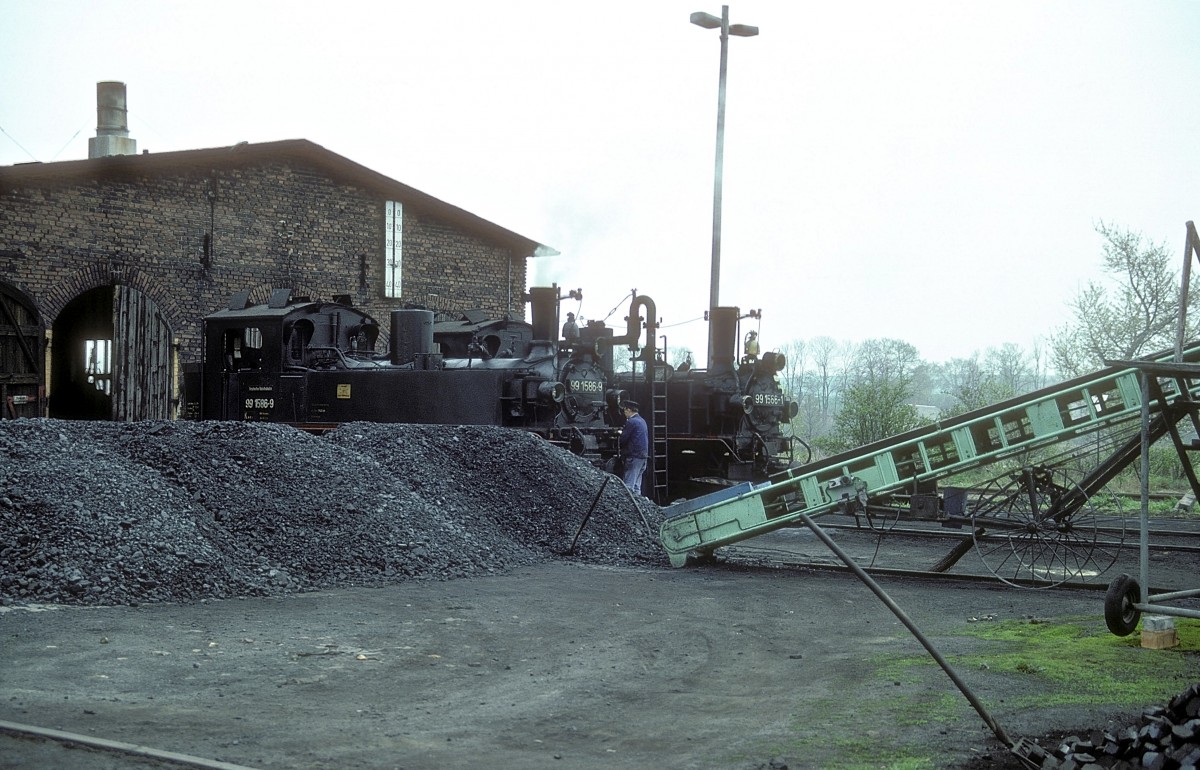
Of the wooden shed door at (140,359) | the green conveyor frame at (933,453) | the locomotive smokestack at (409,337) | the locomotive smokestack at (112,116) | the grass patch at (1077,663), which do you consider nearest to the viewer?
the grass patch at (1077,663)

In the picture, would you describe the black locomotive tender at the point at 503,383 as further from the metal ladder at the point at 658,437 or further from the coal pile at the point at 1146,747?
the coal pile at the point at 1146,747

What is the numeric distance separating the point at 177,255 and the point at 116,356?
240cm

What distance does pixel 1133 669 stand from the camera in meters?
7.14

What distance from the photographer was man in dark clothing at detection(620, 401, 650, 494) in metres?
15.4

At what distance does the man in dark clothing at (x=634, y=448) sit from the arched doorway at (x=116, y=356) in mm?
10948

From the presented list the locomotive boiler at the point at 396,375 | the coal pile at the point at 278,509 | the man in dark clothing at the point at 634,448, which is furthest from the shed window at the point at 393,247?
the man in dark clothing at the point at 634,448

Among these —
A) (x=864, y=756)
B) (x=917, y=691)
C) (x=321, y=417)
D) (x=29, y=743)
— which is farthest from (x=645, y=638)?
(x=321, y=417)

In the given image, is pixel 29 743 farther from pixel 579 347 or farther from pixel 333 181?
pixel 333 181

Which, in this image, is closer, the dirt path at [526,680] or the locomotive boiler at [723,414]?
the dirt path at [526,680]

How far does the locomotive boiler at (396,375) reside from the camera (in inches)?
671

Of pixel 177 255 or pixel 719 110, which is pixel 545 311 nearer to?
pixel 719 110

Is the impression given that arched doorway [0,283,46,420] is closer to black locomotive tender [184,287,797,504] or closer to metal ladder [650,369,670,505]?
black locomotive tender [184,287,797,504]

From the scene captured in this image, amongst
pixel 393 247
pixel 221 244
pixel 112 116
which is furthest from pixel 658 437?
pixel 112 116

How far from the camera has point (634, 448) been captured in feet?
50.5
